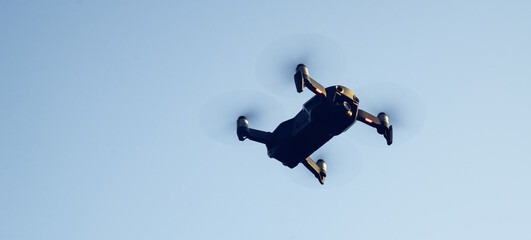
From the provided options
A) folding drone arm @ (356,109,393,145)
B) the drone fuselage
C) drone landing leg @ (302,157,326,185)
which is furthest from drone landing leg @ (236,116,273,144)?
folding drone arm @ (356,109,393,145)

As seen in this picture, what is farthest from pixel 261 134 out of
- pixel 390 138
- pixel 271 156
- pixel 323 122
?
pixel 390 138

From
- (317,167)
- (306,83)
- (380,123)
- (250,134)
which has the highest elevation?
(306,83)

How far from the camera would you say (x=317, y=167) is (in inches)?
439

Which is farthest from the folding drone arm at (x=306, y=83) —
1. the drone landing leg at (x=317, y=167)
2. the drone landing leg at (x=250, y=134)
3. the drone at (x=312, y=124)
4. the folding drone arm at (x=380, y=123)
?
the drone landing leg at (x=317, y=167)

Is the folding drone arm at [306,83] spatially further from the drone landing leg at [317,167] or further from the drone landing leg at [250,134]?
the drone landing leg at [317,167]

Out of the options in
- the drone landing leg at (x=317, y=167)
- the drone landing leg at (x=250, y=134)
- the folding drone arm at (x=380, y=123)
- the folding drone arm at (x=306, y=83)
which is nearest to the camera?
the folding drone arm at (x=306, y=83)

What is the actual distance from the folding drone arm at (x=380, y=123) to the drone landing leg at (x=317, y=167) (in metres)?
1.47

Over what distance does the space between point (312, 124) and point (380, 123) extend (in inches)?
58.1

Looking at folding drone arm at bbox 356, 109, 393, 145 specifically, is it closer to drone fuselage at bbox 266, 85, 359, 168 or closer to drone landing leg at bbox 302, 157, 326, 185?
drone fuselage at bbox 266, 85, 359, 168

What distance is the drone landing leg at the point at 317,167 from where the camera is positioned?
1090 cm

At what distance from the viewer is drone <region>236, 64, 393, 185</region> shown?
935 centimetres

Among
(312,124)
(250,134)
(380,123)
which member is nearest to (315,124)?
(312,124)

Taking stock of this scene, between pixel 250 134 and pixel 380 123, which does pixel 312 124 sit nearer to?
pixel 250 134

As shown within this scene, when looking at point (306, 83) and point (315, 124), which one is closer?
point (306, 83)
